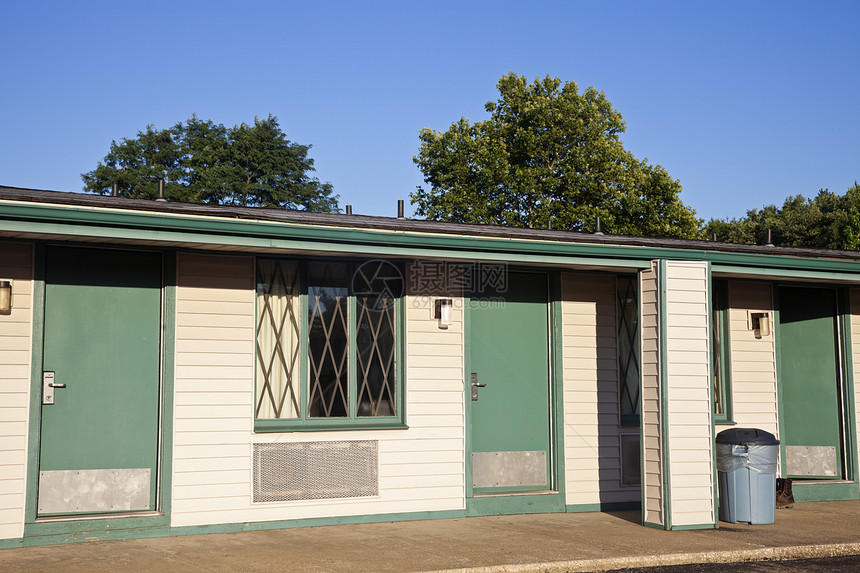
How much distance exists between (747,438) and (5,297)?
701 centimetres

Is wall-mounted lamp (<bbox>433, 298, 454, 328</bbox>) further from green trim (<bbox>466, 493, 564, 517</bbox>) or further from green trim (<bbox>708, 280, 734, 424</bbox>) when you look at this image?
green trim (<bbox>708, 280, 734, 424</bbox>)

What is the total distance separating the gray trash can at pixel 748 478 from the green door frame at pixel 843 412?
1.78 metres

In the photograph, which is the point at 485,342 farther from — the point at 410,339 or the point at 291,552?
the point at 291,552

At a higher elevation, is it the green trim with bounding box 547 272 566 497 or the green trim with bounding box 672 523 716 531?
the green trim with bounding box 547 272 566 497

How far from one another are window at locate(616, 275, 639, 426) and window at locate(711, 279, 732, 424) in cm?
102

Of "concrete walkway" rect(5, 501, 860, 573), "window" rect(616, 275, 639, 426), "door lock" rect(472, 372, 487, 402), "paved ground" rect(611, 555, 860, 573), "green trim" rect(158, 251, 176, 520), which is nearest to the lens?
"concrete walkway" rect(5, 501, 860, 573)

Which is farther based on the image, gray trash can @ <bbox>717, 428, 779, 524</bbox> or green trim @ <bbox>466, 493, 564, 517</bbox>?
green trim @ <bbox>466, 493, 564, 517</bbox>

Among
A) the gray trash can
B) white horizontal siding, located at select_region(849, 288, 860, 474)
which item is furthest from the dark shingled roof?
the gray trash can

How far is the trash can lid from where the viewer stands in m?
8.45

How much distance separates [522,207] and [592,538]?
21.3 metres

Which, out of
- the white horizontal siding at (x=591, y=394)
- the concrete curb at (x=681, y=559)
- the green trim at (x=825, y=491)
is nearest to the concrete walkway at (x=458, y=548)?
the concrete curb at (x=681, y=559)

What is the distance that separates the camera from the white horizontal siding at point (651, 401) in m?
8.05

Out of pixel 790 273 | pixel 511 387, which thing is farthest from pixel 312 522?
pixel 790 273

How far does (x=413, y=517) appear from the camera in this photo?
326 inches
